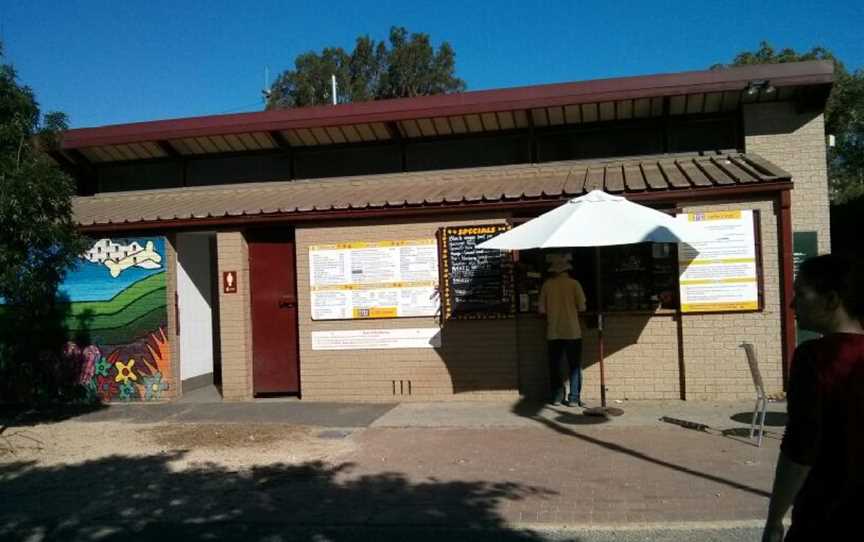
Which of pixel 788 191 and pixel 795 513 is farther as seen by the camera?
pixel 788 191

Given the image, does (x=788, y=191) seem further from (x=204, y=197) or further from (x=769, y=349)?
(x=204, y=197)

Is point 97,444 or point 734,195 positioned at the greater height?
point 734,195

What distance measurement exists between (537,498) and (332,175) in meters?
6.70

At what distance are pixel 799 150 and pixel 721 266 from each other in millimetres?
2132

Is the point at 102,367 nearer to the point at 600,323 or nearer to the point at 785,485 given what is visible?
the point at 600,323

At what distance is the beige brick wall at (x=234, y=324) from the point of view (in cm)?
1023

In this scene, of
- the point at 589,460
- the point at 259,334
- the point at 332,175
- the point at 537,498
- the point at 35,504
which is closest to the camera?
the point at 537,498

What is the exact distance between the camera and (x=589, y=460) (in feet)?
21.9

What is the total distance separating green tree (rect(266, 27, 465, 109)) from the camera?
39.9 metres

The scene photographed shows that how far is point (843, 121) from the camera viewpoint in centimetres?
2767

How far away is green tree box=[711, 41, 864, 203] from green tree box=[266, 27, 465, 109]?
17.3 metres

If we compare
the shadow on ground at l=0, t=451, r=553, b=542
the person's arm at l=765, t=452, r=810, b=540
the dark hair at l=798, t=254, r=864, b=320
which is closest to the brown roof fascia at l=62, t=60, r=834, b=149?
the shadow on ground at l=0, t=451, r=553, b=542

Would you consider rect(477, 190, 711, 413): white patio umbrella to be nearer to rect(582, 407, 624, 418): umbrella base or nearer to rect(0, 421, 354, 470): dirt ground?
rect(582, 407, 624, 418): umbrella base

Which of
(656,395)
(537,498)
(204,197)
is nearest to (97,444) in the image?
(204,197)
